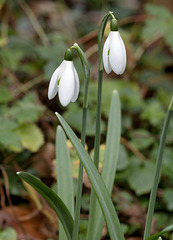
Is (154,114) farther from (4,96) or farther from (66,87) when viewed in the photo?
(66,87)

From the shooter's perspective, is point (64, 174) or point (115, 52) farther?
point (64, 174)


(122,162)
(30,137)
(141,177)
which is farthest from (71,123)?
(141,177)

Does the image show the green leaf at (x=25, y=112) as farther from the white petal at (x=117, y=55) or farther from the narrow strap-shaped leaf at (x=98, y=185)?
the white petal at (x=117, y=55)

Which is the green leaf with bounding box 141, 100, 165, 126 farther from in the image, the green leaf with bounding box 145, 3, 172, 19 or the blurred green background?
the green leaf with bounding box 145, 3, 172, 19

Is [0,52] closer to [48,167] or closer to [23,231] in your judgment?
[48,167]

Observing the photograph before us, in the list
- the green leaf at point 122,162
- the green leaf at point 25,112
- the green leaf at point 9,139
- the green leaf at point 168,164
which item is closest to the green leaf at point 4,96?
the green leaf at point 25,112

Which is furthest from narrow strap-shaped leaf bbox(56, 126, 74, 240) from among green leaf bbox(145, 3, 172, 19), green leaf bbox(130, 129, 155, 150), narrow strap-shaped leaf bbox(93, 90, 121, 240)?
green leaf bbox(145, 3, 172, 19)
